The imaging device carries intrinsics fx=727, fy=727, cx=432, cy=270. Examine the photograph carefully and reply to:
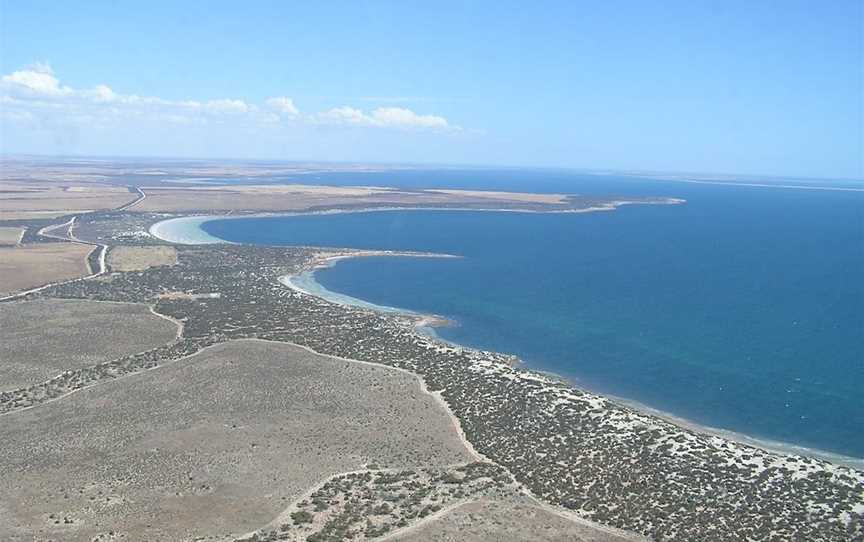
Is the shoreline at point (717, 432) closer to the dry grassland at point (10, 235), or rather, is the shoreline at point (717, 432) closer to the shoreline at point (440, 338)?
the shoreline at point (440, 338)

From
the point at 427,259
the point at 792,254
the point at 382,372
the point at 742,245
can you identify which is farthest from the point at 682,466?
the point at 742,245

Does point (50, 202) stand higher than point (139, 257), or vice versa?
point (50, 202)

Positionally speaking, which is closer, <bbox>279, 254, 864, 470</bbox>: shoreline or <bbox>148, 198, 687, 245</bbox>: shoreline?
<bbox>279, 254, 864, 470</bbox>: shoreline

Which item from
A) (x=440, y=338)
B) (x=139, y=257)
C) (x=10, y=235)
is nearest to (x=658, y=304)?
(x=440, y=338)

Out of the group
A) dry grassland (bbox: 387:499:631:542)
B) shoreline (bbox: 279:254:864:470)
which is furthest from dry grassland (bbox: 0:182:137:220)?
dry grassland (bbox: 387:499:631:542)

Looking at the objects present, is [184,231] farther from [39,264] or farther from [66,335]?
[66,335]

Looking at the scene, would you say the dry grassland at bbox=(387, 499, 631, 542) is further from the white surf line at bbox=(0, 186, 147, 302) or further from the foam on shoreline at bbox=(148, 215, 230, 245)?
the foam on shoreline at bbox=(148, 215, 230, 245)

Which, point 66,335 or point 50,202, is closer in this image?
point 66,335

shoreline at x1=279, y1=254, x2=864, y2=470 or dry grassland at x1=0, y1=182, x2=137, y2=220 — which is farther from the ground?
dry grassland at x1=0, y1=182, x2=137, y2=220

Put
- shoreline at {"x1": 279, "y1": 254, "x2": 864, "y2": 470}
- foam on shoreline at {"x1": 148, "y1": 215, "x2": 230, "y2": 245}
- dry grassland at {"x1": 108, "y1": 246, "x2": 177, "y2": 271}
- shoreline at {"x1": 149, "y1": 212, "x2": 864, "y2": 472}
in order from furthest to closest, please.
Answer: foam on shoreline at {"x1": 148, "y1": 215, "x2": 230, "y2": 245}, dry grassland at {"x1": 108, "y1": 246, "x2": 177, "y2": 271}, shoreline at {"x1": 149, "y1": 212, "x2": 864, "y2": 472}, shoreline at {"x1": 279, "y1": 254, "x2": 864, "y2": 470}

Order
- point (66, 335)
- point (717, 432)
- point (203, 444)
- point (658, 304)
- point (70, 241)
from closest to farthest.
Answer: point (203, 444), point (717, 432), point (66, 335), point (658, 304), point (70, 241)
